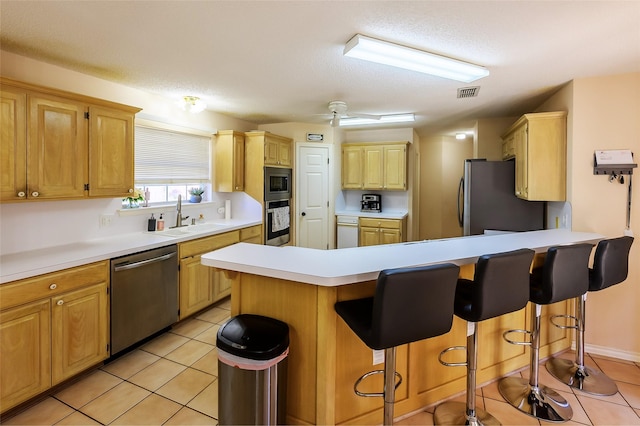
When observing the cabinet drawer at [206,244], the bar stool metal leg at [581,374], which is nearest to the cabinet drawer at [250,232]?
the cabinet drawer at [206,244]

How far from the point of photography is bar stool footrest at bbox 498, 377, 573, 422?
1.96 metres

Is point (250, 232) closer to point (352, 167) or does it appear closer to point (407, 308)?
point (352, 167)

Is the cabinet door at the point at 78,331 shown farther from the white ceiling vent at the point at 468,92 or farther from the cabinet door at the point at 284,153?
the white ceiling vent at the point at 468,92

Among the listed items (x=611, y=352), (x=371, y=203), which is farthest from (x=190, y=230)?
(x=611, y=352)

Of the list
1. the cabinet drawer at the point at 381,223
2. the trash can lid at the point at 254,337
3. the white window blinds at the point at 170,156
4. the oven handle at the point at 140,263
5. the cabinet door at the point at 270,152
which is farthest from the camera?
the cabinet drawer at the point at 381,223

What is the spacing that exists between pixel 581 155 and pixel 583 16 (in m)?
1.40

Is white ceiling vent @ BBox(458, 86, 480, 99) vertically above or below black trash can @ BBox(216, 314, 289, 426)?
above

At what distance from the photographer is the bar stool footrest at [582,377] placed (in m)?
2.23

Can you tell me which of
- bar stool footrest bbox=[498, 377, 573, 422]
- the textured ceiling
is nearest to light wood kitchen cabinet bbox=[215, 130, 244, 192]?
the textured ceiling

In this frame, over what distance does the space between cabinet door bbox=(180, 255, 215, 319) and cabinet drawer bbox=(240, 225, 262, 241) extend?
70 cm

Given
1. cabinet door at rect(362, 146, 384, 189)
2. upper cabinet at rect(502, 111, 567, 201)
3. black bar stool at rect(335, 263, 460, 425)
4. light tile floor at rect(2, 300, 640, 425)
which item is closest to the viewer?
black bar stool at rect(335, 263, 460, 425)

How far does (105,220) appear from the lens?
2.94 m

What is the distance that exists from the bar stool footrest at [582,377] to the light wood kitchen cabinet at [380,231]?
2700 mm

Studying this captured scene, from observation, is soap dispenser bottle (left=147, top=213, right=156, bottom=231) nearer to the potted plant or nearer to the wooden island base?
the potted plant
